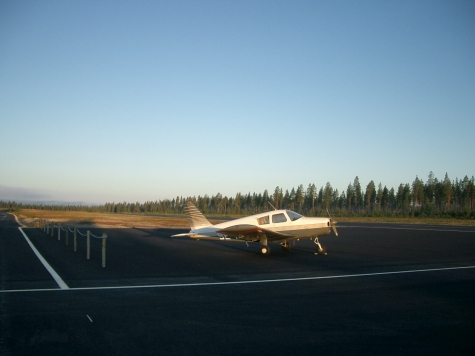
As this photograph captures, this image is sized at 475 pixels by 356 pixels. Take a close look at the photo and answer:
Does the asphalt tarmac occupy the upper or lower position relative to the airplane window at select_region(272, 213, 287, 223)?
lower

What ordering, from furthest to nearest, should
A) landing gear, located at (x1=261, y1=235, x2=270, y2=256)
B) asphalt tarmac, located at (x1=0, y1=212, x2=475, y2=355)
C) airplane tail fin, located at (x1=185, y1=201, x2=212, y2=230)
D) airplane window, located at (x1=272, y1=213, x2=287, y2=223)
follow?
1. airplane tail fin, located at (x1=185, y1=201, x2=212, y2=230)
2. airplane window, located at (x1=272, y1=213, x2=287, y2=223)
3. landing gear, located at (x1=261, y1=235, x2=270, y2=256)
4. asphalt tarmac, located at (x1=0, y1=212, x2=475, y2=355)

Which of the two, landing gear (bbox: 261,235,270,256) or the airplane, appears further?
landing gear (bbox: 261,235,270,256)

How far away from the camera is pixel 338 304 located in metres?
7.79

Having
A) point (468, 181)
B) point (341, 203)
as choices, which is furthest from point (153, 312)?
point (341, 203)

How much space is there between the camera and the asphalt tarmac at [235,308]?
17.2ft

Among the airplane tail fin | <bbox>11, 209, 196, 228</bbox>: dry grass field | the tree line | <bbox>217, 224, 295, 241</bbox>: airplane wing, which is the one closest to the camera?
<bbox>217, 224, 295, 241</bbox>: airplane wing

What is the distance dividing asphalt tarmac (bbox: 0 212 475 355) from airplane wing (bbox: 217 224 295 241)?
2.24 meters

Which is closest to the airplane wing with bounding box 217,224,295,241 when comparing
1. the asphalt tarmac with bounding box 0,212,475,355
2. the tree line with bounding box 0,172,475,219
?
the asphalt tarmac with bounding box 0,212,475,355

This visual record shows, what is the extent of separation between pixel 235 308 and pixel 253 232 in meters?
9.47

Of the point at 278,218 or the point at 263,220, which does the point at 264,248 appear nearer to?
the point at 263,220

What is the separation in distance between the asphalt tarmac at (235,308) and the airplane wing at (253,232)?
2.24 meters

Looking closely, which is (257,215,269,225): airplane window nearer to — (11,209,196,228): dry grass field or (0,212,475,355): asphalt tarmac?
(0,212,475,355): asphalt tarmac

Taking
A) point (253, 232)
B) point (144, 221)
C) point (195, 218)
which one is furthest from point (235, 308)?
point (144, 221)

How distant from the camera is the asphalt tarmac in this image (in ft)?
17.2
